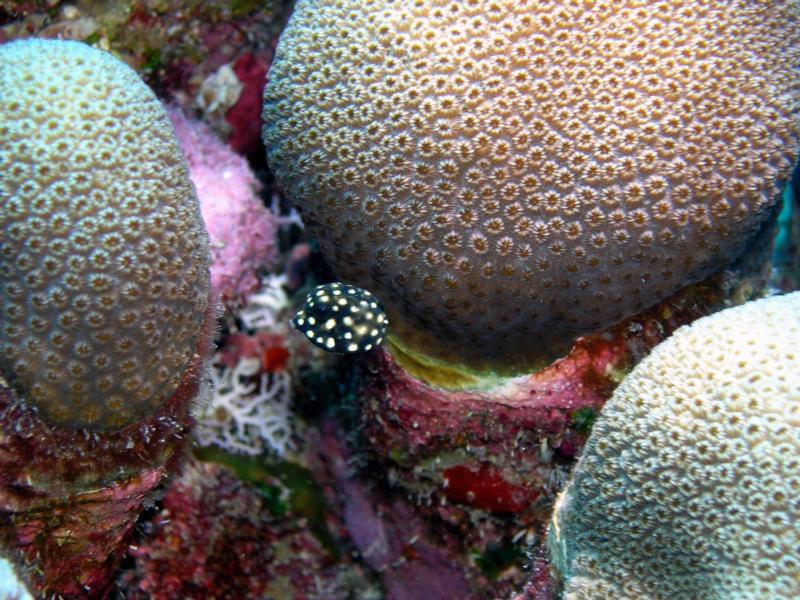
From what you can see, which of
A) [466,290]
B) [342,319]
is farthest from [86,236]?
[466,290]

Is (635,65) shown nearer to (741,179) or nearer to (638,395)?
(741,179)

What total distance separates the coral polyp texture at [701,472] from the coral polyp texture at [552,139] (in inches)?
22.8

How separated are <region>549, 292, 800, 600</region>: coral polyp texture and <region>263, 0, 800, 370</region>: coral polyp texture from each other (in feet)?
1.90

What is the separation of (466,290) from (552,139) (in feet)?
2.79

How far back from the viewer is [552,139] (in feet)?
9.01

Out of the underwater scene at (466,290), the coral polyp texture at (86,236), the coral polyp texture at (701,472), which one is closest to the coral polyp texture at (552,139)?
the underwater scene at (466,290)

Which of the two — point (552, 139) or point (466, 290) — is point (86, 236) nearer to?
point (466, 290)

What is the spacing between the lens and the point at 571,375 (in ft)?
10.8

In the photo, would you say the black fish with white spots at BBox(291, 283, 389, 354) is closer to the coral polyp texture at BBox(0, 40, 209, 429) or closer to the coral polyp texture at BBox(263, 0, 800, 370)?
the coral polyp texture at BBox(263, 0, 800, 370)

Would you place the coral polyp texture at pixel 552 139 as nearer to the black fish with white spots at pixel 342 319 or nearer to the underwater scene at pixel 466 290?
the underwater scene at pixel 466 290

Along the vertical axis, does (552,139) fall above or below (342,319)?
above

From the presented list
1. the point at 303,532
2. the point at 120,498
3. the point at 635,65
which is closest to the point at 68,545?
the point at 120,498

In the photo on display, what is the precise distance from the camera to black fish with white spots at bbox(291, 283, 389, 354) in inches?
121

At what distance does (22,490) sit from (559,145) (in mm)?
2909
